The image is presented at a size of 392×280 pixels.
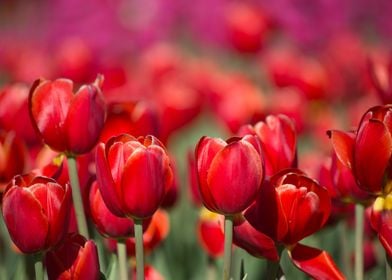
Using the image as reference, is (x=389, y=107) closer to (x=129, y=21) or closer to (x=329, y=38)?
(x=329, y=38)

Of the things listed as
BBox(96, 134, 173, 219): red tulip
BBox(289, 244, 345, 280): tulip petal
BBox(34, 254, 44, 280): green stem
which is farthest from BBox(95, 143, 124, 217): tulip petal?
BBox(289, 244, 345, 280): tulip petal

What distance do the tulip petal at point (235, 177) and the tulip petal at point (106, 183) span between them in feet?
0.35

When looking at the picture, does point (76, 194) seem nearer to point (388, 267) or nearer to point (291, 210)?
point (291, 210)

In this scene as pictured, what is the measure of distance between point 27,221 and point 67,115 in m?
0.19

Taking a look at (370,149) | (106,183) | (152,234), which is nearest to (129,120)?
(152,234)

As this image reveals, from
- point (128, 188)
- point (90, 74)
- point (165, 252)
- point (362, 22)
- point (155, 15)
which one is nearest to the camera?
point (128, 188)

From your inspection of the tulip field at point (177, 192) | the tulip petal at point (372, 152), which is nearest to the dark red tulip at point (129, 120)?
the tulip field at point (177, 192)

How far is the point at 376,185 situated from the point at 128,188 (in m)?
0.28

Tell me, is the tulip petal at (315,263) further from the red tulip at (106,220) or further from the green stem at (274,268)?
the red tulip at (106,220)

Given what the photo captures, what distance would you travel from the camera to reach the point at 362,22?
15.7 feet

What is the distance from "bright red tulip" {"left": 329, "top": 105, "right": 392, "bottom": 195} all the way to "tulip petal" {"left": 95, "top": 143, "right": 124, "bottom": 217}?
26cm

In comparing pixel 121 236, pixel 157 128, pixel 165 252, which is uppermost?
pixel 157 128

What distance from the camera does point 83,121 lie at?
107cm

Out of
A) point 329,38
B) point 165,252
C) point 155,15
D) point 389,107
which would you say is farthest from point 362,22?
point 389,107
